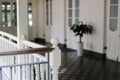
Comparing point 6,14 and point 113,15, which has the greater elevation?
point 6,14

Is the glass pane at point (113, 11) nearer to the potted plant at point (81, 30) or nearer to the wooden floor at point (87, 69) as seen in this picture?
the potted plant at point (81, 30)

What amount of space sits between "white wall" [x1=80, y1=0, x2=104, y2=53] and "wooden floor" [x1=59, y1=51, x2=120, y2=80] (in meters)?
0.56

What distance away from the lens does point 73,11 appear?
977 centimetres

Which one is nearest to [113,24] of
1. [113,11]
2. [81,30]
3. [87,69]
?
[113,11]

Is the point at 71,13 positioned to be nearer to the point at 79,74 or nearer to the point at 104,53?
the point at 104,53

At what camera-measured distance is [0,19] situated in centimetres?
1362

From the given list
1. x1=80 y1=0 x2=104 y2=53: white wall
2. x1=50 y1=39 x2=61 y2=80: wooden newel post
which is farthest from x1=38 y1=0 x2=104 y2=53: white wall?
x1=50 y1=39 x2=61 y2=80: wooden newel post

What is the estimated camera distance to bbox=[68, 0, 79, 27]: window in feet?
31.4

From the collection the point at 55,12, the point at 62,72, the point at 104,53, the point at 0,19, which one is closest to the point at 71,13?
the point at 55,12

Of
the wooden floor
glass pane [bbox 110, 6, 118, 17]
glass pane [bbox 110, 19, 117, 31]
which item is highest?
glass pane [bbox 110, 6, 118, 17]

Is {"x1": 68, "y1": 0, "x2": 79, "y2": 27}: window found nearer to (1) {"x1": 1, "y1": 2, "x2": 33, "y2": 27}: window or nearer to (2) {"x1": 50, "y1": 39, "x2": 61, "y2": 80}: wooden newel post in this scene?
(1) {"x1": 1, "y1": 2, "x2": 33, "y2": 27}: window

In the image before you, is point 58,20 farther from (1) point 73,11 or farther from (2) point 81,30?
(2) point 81,30

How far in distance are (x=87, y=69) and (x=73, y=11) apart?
378cm

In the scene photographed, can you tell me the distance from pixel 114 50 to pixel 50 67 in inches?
196
